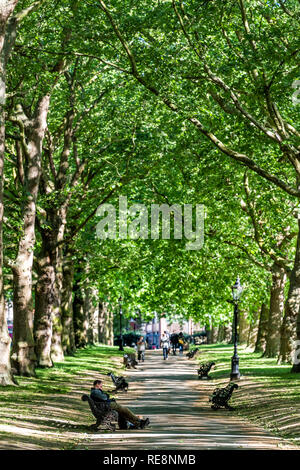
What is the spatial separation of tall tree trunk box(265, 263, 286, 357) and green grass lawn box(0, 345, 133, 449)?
1193cm

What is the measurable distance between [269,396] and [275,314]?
18346 millimetres

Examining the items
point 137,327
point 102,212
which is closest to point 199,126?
point 102,212

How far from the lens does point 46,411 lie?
Result: 17.7m

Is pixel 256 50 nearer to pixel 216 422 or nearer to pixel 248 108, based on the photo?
pixel 248 108

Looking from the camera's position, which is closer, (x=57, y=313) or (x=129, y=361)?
(x=57, y=313)

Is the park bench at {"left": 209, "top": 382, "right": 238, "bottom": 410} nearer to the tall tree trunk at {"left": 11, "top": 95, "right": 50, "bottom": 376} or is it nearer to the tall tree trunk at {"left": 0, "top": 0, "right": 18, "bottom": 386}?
the tall tree trunk at {"left": 0, "top": 0, "right": 18, "bottom": 386}

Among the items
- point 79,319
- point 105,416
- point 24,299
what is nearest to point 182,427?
point 105,416

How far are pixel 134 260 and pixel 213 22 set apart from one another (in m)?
16.2

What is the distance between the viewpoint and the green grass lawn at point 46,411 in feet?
43.7

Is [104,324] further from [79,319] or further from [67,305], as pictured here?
[67,305]

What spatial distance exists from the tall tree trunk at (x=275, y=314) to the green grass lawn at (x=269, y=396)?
5.09 meters

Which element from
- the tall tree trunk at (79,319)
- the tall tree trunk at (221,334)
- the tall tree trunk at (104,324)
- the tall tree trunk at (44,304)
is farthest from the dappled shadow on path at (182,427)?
the tall tree trunk at (221,334)

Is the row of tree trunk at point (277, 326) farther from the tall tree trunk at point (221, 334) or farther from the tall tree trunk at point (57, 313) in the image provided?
the tall tree trunk at point (221, 334)

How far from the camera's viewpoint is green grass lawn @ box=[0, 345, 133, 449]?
1331 cm
